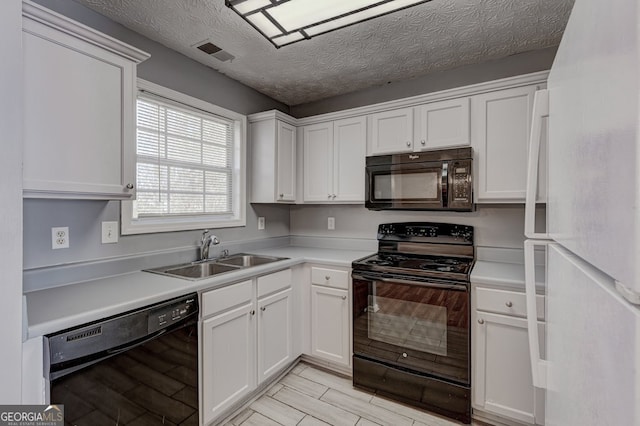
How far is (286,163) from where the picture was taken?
2.95 m

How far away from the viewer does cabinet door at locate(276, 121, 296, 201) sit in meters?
2.86

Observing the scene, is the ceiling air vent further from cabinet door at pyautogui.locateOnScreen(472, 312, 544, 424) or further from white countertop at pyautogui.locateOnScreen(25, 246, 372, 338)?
cabinet door at pyautogui.locateOnScreen(472, 312, 544, 424)

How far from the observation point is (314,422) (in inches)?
78.0

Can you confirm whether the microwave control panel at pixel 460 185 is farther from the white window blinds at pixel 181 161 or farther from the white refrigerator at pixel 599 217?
the white window blinds at pixel 181 161

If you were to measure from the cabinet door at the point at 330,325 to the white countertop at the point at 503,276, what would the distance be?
945 mm

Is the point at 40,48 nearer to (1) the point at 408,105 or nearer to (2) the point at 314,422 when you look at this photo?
(1) the point at 408,105

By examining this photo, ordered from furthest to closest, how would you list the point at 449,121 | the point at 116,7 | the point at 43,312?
1. the point at 449,121
2. the point at 116,7
3. the point at 43,312

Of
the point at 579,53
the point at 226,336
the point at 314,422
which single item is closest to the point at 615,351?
the point at 579,53

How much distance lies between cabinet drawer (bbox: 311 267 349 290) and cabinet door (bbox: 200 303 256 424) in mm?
614

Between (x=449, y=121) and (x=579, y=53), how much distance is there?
192cm

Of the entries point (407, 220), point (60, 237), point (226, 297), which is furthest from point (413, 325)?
point (60, 237)

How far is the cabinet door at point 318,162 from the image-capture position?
2906mm

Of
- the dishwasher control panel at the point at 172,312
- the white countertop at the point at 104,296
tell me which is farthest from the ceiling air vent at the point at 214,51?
the dishwasher control panel at the point at 172,312

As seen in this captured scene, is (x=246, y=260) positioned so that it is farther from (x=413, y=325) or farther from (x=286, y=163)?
(x=413, y=325)
